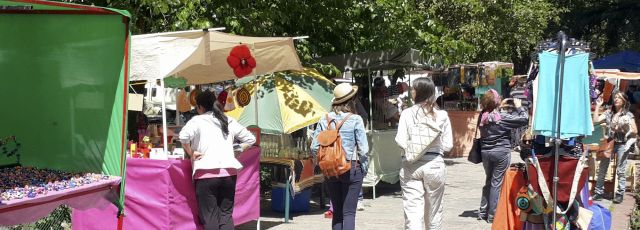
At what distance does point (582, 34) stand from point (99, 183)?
26.0 meters

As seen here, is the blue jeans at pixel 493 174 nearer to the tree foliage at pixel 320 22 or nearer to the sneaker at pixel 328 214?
the sneaker at pixel 328 214

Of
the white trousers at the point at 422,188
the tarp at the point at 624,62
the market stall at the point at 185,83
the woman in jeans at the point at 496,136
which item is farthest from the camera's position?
the tarp at the point at 624,62

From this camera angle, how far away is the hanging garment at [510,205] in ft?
23.3

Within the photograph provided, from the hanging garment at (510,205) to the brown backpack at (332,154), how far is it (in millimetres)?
1521

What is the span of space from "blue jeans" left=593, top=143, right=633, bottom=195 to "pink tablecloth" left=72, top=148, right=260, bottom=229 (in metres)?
6.48

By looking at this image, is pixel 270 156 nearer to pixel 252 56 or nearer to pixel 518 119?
pixel 252 56

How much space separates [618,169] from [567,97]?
194 inches

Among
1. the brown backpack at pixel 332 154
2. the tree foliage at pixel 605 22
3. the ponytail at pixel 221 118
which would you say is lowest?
the brown backpack at pixel 332 154

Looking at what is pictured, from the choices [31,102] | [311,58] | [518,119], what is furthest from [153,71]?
[311,58]

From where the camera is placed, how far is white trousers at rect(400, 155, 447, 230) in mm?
6461

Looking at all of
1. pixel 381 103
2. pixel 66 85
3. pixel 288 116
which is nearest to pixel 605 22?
pixel 381 103

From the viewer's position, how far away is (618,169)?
36.4 feet

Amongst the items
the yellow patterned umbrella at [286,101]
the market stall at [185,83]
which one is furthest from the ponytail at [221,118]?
the yellow patterned umbrella at [286,101]

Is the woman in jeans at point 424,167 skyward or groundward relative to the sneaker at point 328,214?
skyward
